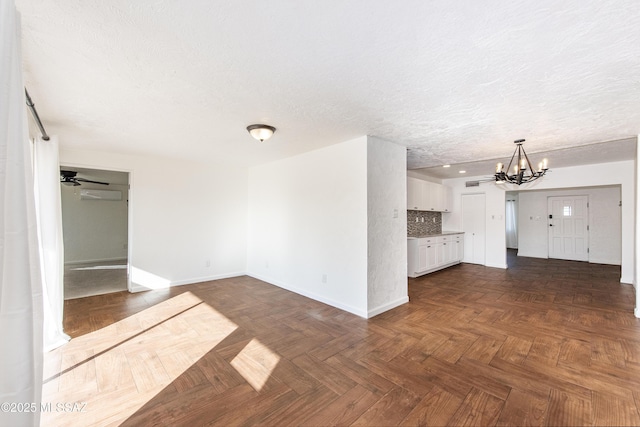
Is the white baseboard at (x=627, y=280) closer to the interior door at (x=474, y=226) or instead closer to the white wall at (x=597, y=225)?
the interior door at (x=474, y=226)

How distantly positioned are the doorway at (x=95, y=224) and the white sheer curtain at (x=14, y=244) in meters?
6.35

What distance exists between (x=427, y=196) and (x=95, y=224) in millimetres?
9476

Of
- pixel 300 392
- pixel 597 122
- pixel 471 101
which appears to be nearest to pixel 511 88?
pixel 471 101

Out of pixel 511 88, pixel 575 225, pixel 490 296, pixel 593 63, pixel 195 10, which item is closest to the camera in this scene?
pixel 195 10

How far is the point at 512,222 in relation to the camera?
1041cm

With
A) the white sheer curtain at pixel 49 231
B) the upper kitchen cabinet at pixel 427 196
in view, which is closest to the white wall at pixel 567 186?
the upper kitchen cabinet at pixel 427 196

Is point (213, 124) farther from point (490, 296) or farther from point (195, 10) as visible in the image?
point (490, 296)

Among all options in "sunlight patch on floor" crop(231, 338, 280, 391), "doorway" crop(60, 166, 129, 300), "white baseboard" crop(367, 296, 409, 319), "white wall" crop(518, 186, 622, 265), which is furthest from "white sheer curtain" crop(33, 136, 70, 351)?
"white wall" crop(518, 186, 622, 265)

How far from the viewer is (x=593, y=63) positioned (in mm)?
1894

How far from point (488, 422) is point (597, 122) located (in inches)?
132

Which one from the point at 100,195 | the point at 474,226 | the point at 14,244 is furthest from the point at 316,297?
the point at 100,195

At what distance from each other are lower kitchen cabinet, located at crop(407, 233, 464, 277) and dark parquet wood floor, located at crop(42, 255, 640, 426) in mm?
1579

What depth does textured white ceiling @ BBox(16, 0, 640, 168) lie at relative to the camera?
1.45 m

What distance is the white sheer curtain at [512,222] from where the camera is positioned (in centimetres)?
1015
